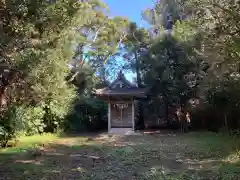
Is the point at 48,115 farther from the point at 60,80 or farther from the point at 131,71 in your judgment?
the point at 131,71

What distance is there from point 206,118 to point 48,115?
10.8 metres

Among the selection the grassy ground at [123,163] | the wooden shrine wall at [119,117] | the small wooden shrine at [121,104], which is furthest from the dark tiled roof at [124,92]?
the grassy ground at [123,163]

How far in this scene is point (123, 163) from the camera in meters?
10.2

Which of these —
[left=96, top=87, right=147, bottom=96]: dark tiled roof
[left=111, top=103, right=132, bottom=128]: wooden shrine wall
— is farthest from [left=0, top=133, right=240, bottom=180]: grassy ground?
[left=111, top=103, right=132, bottom=128]: wooden shrine wall

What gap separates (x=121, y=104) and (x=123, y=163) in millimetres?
13798

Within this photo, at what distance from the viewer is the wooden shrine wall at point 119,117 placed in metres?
23.6

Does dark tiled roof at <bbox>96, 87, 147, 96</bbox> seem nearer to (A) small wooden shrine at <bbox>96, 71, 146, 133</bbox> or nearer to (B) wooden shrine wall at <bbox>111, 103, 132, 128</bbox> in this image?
(A) small wooden shrine at <bbox>96, 71, 146, 133</bbox>

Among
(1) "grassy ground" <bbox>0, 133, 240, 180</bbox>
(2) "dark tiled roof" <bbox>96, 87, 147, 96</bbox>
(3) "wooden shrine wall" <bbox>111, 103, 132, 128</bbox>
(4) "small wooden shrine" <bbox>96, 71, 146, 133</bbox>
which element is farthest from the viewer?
(3) "wooden shrine wall" <bbox>111, 103, 132, 128</bbox>

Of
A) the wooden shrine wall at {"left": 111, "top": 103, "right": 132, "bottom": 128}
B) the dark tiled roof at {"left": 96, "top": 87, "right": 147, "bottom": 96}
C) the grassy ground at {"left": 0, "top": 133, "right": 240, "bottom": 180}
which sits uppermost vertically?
the dark tiled roof at {"left": 96, "top": 87, "right": 147, "bottom": 96}

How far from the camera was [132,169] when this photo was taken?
927cm

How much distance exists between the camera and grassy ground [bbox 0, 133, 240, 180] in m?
8.35

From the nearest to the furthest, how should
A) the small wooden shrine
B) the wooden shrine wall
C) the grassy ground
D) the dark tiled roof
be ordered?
the grassy ground → the dark tiled roof → the small wooden shrine → the wooden shrine wall

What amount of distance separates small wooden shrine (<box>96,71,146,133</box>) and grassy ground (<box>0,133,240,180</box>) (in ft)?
30.3

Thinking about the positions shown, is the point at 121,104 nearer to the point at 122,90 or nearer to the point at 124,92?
the point at 122,90
